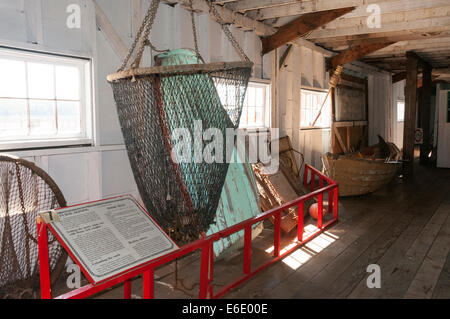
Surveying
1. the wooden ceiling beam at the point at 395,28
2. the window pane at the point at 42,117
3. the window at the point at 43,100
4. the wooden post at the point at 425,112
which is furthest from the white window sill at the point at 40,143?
the wooden post at the point at 425,112

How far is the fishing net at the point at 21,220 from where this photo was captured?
2.83 m

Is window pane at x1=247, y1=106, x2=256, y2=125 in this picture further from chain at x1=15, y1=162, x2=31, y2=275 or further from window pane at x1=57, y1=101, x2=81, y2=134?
chain at x1=15, y1=162, x2=31, y2=275

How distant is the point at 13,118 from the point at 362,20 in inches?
196

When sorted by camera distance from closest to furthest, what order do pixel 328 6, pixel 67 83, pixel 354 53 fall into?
pixel 67 83 < pixel 328 6 < pixel 354 53

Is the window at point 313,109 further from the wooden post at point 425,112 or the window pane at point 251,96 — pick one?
the wooden post at point 425,112

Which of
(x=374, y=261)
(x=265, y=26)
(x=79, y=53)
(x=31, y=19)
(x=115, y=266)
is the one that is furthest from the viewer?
(x=265, y=26)

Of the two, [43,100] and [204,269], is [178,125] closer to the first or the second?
[204,269]

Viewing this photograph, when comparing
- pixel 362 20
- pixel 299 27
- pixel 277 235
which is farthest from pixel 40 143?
pixel 362 20

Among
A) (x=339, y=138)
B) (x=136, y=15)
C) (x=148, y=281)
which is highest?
(x=136, y=15)

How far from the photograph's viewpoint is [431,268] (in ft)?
11.1

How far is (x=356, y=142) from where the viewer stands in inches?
370

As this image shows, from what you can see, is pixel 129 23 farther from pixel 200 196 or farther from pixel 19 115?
pixel 200 196

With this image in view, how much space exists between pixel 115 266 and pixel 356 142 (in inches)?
332
